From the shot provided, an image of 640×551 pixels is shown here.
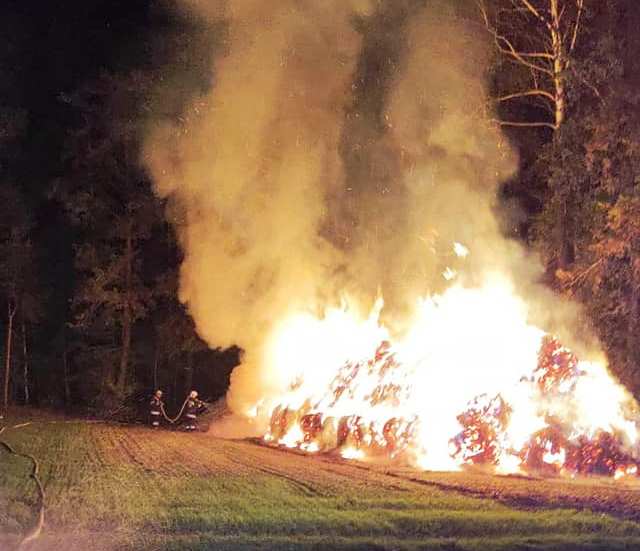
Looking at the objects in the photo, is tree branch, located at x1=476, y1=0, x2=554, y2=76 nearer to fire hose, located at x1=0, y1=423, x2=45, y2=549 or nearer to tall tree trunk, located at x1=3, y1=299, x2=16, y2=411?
fire hose, located at x1=0, y1=423, x2=45, y2=549

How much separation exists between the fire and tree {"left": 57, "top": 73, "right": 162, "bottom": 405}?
9.66 m

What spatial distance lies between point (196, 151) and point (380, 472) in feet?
32.5

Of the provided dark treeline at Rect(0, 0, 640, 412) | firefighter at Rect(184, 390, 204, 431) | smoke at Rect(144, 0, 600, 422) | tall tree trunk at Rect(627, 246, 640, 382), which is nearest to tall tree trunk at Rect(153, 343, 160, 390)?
dark treeline at Rect(0, 0, 640, 412)

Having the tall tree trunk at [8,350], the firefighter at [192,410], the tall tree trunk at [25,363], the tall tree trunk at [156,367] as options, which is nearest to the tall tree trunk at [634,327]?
the firefighter at [192,410]

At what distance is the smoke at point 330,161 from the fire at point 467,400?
3.54 ft

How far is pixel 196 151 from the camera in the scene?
19188 millimetres

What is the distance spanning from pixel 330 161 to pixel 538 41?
5.08 meters

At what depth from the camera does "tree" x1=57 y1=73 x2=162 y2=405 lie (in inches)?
966

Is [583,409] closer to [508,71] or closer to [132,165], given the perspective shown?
[508,71]

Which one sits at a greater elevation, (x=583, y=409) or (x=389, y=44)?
(x=389, y=44)

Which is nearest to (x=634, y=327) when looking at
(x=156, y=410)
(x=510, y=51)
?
(x=510, y=51)

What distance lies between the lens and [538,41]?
58.1ft

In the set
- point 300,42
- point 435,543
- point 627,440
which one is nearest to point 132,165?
point 300,42

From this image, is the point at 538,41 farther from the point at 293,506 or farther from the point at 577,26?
the point at 293,506
